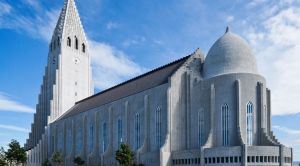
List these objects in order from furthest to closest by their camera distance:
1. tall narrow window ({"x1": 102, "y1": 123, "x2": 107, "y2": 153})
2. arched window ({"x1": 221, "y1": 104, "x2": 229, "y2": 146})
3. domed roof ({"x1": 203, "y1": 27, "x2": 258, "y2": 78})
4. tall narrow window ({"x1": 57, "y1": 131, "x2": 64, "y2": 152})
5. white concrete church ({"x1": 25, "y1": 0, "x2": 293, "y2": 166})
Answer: tall narrow window ({"x1": 57, "y1": 131, "x2": 64, "y2": 152}) < tall narrow window ({"x1": 102, "y1": 123, "x2": 107, "y2": 153}) < domed roof ({"x1": 203, "y1": 27, "x2": 258, "y2": 78}) < arched window ({"x1": 221, "y1": 104, "x2": 229, "y2": 146}) < white concrete church ({"x1": 25, "y1": 0, "x2": 293, "y2": 166})

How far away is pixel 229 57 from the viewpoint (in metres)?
58.2

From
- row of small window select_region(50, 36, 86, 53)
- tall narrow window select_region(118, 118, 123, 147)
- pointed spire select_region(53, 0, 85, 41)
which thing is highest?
pointed spire select_region(53, 0, 85, 41)

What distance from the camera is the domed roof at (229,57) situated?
57.8 m

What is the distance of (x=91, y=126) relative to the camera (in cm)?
7894

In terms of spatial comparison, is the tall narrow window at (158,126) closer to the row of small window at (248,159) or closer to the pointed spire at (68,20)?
the row of small window at (248,159)

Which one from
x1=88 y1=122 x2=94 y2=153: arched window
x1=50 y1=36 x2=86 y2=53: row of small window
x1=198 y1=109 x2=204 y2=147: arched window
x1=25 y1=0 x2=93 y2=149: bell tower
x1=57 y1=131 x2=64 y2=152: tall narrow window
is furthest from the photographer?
x1=50 y1=36 x2=86 y2=53: row of small window

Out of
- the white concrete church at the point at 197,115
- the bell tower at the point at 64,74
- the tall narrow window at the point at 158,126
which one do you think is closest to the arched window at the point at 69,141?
the bell tower at the point at 64,74

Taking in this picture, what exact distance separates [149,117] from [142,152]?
5.90 m

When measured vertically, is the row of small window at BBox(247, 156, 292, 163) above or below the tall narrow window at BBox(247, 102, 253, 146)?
below

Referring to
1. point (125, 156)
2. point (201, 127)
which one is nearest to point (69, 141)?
point (125, 156)

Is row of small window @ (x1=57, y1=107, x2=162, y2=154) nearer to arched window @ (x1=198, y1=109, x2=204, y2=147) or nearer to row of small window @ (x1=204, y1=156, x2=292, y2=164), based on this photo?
arched window @ (x1=198, y1=109, x2=204, y2=147)

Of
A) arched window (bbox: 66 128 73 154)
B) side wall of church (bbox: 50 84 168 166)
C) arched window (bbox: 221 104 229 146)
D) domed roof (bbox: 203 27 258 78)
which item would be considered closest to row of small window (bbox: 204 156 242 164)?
arched window (bbox: 221 104 229 146)

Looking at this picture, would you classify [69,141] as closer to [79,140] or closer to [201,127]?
[79,140]

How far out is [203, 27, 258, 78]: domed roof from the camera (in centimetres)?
5781
